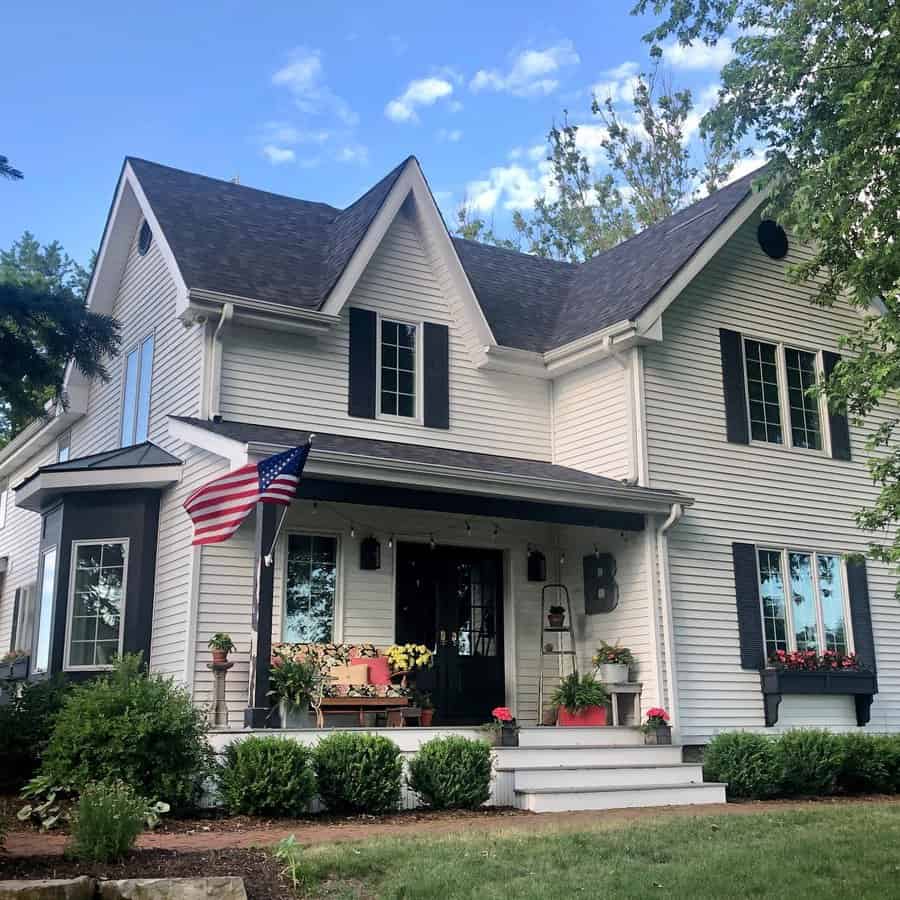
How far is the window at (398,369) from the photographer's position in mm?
14047

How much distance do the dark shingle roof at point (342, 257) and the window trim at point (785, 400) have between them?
1818 millimetres

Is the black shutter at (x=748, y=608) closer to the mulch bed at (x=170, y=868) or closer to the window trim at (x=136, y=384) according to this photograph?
the window trim at (x=136, y=384)

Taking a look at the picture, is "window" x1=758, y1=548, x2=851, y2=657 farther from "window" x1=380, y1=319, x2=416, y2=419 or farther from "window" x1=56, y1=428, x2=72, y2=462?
"window" x1=56, y1=428, x2=72, y2=462

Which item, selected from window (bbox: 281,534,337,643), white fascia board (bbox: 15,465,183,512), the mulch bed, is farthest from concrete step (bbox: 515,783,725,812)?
white fascia board (bbox: 15,465,183,512)

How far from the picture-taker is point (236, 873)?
666cm

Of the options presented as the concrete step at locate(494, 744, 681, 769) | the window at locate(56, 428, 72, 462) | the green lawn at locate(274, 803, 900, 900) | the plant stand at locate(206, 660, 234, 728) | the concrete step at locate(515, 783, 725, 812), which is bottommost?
the green lawn at locate(274, 803, 900, 900)

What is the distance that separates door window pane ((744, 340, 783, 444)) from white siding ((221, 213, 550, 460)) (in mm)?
2846

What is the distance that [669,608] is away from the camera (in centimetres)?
1328

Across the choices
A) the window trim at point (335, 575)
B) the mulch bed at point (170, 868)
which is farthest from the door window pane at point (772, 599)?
the mulch bed at point (170, 868)

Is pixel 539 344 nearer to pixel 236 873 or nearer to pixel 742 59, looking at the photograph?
pixel 742 59

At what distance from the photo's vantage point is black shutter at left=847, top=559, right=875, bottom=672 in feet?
48.9

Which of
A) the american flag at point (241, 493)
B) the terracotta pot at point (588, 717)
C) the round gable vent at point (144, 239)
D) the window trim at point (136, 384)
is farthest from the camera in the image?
the round gable vent at point (144, 239)

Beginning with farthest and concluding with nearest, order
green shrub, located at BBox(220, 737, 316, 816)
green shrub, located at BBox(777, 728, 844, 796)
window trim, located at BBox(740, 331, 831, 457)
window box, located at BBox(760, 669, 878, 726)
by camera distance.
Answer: window trim, located at BBox(740, 331, 831, 457) → window box, located at BBox(760, 669, 878, 726) → green shrub, located at BBox(777, 728, 844, 796) → green shrub, located at BBox(220, 737, 316, 816)

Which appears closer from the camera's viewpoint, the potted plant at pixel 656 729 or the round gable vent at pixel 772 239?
the potted plant at pixel 656 729
